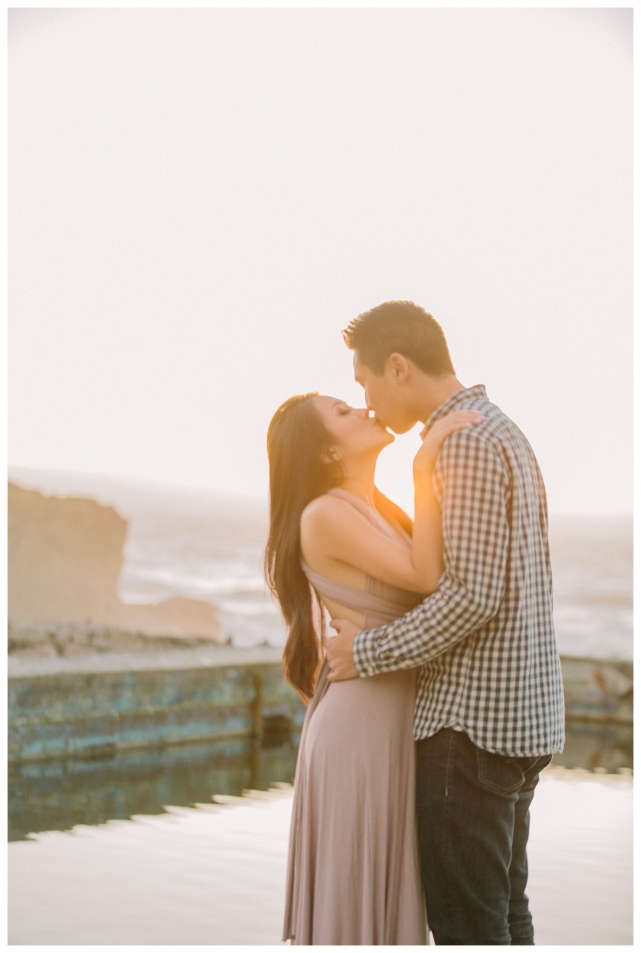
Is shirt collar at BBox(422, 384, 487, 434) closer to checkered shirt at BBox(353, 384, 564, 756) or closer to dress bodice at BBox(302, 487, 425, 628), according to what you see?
checkered shirt at BBox(353, 384, 564, 756)

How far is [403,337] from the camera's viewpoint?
2.47 m

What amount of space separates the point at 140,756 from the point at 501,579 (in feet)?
21.8

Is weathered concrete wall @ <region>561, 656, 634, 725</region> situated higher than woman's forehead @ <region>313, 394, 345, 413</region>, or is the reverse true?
woman's forehead @ <region>313, 394, 345, 413</region>

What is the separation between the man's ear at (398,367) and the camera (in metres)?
2.48

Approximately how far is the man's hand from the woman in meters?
0.04

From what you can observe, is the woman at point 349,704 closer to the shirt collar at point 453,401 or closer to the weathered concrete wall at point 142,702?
the shirt collar at point 453,401

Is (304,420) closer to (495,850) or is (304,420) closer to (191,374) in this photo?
(495,850)

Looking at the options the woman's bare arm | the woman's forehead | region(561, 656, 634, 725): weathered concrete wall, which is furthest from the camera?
region(561, 656, 634, 725): weathered concrete wall

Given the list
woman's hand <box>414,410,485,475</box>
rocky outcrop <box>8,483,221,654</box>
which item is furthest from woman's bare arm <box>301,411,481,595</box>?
rocky outcrop <box>8,483,221,654</box>

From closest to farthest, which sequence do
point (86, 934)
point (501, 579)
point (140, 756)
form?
1. point (501, 579)
2. point (86, 934)
3. point (140, 756)

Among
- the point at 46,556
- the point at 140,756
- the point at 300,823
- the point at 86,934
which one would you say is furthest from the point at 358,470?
the point at 46,556

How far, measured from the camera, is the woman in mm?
2424

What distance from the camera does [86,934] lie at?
176 inches

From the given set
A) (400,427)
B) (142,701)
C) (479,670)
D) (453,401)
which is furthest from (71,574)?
(479,670)
